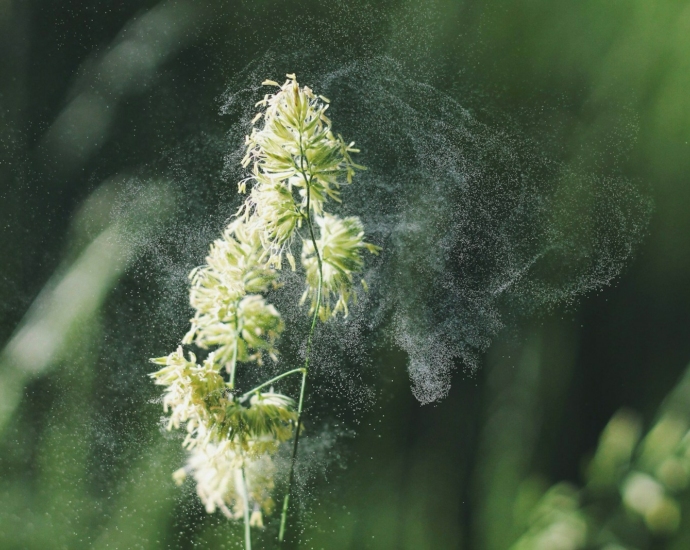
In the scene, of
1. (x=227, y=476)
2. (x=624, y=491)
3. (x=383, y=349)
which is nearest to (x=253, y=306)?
(x=227, y=476)

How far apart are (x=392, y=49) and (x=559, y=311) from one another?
55 centimetres

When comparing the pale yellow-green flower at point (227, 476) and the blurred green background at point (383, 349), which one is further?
the blurred green background at point (383, 349)

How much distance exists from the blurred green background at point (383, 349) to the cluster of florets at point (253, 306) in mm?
397

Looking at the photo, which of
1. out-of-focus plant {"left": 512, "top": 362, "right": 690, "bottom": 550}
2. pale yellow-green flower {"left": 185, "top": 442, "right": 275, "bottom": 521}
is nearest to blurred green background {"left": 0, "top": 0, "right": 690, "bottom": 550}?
out-of-focus plant {"left": 512, "top": 362, "right": 690, "bottom": 550}

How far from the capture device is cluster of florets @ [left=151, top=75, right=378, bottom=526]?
1.89 ft

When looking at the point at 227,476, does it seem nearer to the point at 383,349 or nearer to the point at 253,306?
the point at 253,306

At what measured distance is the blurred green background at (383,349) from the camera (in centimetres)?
87

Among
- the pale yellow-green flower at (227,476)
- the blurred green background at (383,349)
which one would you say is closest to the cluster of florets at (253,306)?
the pale yellow-green flower at (227,476)

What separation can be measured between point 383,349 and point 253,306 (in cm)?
44

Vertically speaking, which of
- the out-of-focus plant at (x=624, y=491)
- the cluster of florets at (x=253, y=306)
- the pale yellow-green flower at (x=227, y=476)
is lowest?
the out-of-focus plant at (x=624, y=491)

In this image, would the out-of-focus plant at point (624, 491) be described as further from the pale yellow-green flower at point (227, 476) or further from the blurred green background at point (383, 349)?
the pale yellow-green flower at point (227, 476)

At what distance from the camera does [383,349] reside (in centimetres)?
96

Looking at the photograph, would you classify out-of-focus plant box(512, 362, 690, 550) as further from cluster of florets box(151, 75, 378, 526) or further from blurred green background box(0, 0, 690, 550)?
cluster of florets box(151, 75, 378, 526)

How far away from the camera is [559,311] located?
906mm
